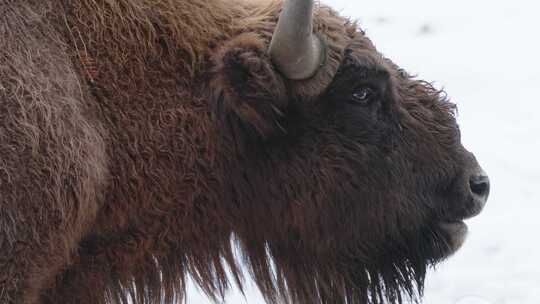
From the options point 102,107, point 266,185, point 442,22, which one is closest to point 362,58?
point 266,185

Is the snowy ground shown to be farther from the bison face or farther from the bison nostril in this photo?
the bison nostril

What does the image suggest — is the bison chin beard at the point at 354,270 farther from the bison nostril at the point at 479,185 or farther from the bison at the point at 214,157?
the bison nostril at the point at 479,185

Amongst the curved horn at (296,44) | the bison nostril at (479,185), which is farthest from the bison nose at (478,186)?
the curved horn at (296,44)

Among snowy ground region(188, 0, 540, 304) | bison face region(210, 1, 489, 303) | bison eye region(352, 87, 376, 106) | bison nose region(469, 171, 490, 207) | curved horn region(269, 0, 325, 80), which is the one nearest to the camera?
curved horn region(269, 0, 325, 80)

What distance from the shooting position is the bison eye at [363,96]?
4016mm

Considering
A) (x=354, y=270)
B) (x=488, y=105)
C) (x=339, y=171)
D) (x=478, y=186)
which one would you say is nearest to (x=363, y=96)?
(x=339, y=171)

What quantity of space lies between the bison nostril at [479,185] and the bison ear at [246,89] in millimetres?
824

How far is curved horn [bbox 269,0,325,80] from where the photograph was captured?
373 centimetres

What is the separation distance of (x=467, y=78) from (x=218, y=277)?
4442 millimetres

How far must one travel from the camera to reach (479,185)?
13.6 ft

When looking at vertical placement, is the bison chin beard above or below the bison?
below

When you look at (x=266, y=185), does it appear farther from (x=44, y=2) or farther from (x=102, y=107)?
(x=44, y=2)

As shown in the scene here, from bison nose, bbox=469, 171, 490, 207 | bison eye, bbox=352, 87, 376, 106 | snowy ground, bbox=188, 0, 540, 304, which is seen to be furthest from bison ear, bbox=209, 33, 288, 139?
snowy ground, bbox=188, 0, 540, 304

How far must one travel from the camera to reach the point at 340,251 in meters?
4.18
